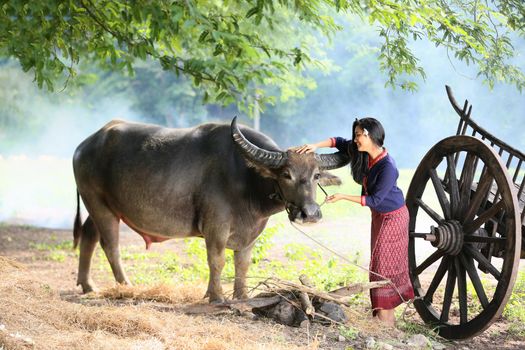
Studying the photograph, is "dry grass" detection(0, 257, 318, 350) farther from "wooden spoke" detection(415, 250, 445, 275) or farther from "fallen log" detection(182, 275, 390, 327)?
"wooden spoke" detection(415, 250, 445, 275)

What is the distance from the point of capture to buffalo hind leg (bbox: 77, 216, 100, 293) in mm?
8594

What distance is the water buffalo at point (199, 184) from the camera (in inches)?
258

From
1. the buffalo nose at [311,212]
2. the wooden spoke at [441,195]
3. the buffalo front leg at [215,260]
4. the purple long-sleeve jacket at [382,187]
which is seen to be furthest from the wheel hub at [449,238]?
the buffalo front leg at [215,260]

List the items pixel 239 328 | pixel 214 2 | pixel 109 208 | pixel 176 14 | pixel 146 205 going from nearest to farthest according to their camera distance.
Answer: pixel 239 328, pixel 176 14, pixel 146 205, pixel 109 208, pixel 214 2

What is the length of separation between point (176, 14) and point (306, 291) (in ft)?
9.02

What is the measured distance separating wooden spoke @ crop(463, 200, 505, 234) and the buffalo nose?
4.33 feet

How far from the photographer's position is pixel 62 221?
20.8 metres

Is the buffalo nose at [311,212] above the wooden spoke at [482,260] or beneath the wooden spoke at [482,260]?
above

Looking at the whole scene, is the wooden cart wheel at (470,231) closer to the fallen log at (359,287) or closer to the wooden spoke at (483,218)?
the wooden spoke at (483,218)

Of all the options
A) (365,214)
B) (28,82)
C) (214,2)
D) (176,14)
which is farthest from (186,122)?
(176,14)

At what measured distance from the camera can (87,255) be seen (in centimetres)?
869

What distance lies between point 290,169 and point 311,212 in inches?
20.6

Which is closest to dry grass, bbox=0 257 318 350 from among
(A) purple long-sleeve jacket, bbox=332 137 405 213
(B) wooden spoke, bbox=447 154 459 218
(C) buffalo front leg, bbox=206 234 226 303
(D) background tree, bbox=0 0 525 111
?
(C) buffalo front leg, bbox=206 234 226 303

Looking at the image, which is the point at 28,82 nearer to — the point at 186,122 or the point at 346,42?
the point at 186,122
